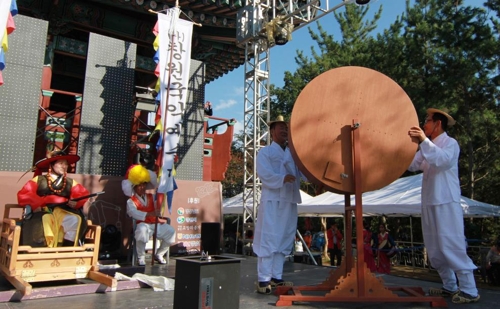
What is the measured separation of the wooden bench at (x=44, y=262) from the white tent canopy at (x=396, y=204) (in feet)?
21.4

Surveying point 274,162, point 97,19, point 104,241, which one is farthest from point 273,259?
point 97,19

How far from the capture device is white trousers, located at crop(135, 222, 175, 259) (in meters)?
5.37

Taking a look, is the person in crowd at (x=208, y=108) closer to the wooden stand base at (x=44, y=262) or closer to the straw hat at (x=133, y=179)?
the straw hat at (x=133, y=179)

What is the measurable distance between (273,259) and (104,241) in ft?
12.3

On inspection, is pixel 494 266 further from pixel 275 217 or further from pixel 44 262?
pixel 44 262

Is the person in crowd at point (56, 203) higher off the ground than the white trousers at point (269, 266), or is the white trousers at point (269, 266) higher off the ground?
the person in crowd at point (56, 203)

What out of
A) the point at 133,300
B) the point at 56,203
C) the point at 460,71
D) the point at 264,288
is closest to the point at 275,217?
the point at 264,288

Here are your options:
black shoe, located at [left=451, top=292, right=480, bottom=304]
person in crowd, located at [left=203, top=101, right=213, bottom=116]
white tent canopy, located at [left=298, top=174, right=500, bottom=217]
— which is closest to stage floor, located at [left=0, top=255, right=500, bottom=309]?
black shoe, located at [left=451, top=292, right=480, bottom=304]

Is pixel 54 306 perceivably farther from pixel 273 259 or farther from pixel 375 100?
pixel 375 100

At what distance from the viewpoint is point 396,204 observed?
8.37 meters

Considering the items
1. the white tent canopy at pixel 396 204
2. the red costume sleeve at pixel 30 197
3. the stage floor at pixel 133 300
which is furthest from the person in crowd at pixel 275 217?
the white tent canopy at pixel 396 204

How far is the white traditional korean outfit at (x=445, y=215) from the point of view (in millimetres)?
3070

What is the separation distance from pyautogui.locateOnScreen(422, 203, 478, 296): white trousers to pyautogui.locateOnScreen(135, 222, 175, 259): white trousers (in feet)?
12.1

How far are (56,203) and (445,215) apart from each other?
12.4 ft
